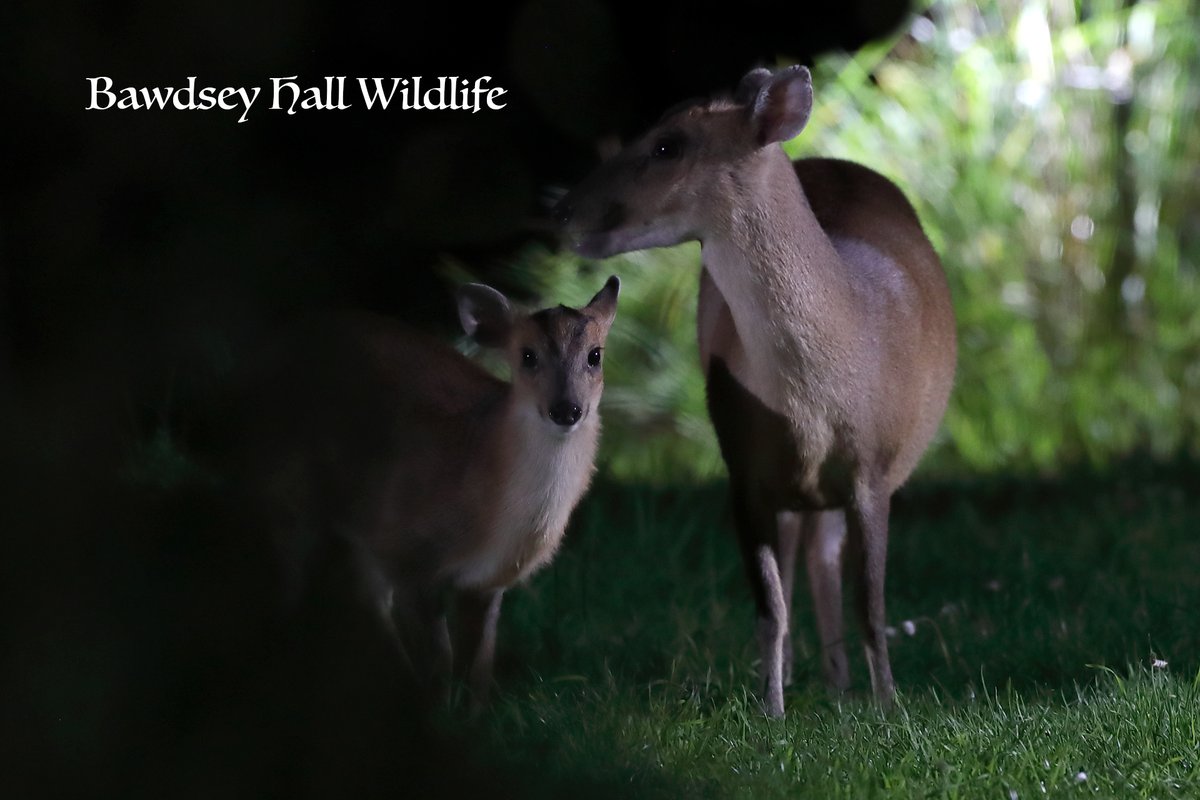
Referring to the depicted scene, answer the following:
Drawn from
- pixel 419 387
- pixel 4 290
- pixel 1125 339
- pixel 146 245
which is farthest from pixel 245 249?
pixel 1125 339


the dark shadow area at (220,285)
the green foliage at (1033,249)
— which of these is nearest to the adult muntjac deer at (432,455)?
the dark shadow area at (220,285)

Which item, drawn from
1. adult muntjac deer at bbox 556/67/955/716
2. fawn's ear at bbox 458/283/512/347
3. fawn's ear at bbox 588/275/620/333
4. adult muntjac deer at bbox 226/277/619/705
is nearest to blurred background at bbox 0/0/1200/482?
adult muntjac deer at bbox 226/277/619/705

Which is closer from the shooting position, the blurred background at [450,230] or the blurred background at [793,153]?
the blurred background at [450,230]

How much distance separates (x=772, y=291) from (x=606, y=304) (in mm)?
541

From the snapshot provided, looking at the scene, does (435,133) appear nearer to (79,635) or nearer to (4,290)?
(4,290)

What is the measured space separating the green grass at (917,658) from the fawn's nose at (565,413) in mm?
690

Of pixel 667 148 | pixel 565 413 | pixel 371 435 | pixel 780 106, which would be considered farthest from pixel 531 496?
pixel 780 106

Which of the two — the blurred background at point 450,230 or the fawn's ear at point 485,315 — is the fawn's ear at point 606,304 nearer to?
the fawn's ear at point 485,315

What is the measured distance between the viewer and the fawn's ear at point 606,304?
477cm

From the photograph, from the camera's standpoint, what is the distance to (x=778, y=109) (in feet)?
15.0

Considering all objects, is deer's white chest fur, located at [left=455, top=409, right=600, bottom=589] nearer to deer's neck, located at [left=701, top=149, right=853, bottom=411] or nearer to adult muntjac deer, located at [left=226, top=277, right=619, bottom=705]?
adult muntjac deer, located at [left=226, top=277, right=619, bottom=705]

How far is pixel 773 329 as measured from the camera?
177 inches

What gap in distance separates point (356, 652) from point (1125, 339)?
4805 mm

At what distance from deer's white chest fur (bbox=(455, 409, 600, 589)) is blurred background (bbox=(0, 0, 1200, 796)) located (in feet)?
1.70
